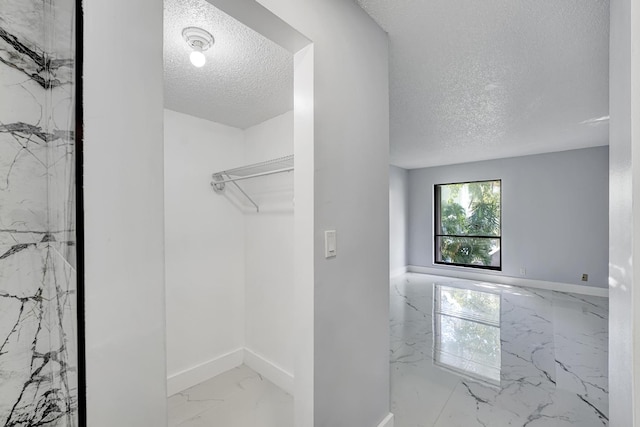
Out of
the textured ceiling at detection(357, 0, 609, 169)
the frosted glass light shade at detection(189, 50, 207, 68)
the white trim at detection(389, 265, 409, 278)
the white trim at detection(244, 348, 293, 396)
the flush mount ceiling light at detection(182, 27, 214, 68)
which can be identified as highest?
the textured ceiling at detection(357, 0, 609, 169)

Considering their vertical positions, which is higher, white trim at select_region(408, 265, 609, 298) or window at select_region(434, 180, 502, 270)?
window at select_region(434, 180, 502, 270)

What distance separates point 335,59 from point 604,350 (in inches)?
133

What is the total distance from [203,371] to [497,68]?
3.18 metres

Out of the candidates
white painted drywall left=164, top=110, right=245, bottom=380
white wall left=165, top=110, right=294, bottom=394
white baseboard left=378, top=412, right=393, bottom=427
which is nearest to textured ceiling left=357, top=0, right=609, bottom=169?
white wall left=165, top=110, right=294, bottom=394

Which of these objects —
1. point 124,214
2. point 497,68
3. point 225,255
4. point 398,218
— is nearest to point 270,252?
point 225,255

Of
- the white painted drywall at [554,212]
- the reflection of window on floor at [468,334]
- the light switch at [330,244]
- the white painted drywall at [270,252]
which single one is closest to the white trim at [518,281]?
the white painted drywall at [554,212]

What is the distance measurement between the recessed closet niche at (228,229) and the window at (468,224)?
4.39m

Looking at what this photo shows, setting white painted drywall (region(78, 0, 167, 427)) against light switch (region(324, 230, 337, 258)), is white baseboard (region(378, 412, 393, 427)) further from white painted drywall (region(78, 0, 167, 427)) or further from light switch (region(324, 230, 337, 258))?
white painted drywall (region(78, 0, 167, 427))

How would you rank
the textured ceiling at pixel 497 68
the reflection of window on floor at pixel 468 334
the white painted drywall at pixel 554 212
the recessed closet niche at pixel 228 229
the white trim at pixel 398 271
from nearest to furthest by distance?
the textured ceiling at pixel 497 68 < the recessed closet niche at pixel 228 229 < the reflection of window on floor at pixel 468 334 < the white painted drywall at pixel 554 212 < the white trim at pixel 398 271

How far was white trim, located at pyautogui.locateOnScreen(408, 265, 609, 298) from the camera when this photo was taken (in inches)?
158

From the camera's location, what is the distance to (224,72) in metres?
1.65

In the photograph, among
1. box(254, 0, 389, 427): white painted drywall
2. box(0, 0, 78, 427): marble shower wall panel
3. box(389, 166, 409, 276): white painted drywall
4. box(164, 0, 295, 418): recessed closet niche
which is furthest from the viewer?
box(389, 166, 409, 276): white painted drywall

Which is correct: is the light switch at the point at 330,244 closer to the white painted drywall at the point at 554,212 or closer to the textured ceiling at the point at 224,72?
the textured ceiling at the point at 224,72

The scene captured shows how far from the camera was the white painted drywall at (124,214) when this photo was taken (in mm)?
524
